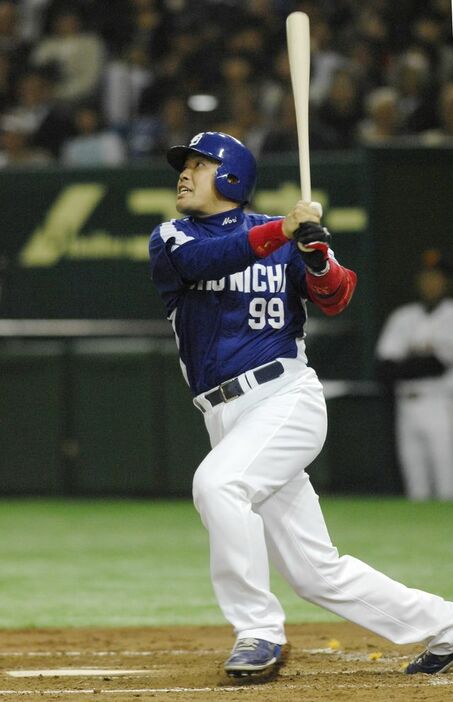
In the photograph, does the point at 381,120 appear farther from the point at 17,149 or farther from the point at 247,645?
the point at 247,645

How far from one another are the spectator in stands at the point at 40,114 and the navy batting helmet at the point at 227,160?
761 cm

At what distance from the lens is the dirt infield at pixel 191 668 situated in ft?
13.8

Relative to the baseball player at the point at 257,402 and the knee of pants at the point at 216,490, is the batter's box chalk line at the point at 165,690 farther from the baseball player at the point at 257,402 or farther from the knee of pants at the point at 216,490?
the knee of pants at the point at 216,490

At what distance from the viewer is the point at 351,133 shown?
11.8 meters

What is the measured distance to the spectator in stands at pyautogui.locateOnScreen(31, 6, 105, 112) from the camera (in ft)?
41.8

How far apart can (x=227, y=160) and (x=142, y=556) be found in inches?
161

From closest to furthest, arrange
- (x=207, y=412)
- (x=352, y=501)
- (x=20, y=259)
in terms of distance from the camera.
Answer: (x=207, y=412) < (x=352, y=501) < (x=20, y=259)

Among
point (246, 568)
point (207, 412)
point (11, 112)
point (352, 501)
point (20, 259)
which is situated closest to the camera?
point (246, 568)

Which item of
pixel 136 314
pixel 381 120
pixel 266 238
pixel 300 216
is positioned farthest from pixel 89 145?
pixel 300 216

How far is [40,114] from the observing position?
12531 mm

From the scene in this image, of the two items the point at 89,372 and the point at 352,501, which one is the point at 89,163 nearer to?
the point at 89,372

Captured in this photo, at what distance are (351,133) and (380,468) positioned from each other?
9.35 ft

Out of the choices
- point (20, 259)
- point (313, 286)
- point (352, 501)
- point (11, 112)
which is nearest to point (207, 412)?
point (313, 286)

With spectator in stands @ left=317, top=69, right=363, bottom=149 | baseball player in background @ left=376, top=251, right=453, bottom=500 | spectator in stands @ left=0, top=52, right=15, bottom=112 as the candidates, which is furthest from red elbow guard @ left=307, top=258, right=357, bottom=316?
spectator in stands @ left=0, top=52, right=15, bottom=112
